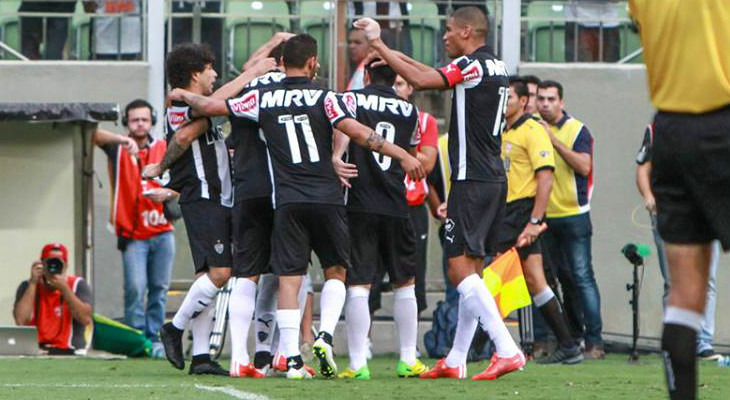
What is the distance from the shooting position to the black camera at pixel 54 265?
1207cm

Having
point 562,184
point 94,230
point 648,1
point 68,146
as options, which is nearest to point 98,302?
point 94,230

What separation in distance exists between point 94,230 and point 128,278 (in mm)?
1313

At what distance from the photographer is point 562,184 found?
12227 mm

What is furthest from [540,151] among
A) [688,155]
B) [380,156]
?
[688,155]

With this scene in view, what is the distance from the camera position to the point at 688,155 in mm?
5121

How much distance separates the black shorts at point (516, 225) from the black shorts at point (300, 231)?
2.74 metres

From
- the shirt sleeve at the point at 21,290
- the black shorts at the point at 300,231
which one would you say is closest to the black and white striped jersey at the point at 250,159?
the black shorts at the point at 300,231

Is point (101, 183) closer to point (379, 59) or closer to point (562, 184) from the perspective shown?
point (562, 184)

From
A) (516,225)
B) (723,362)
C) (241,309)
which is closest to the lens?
(241,309)

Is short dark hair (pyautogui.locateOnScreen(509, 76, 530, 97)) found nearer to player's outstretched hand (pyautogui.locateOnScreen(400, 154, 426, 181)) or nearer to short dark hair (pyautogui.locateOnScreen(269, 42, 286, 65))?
short dark hair (pyautogui.locateOnScreen(269, 42, 286, 65))

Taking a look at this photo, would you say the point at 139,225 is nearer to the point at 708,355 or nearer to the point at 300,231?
the point at 300,231

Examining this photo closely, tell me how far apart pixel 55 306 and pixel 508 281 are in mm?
3518

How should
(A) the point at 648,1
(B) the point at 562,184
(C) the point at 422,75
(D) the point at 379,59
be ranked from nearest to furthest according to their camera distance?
1. (A) the point at 648,1
2. (C) the point at 422,75
3. (D) the point at 379,59
4. (B) the point at 562,184

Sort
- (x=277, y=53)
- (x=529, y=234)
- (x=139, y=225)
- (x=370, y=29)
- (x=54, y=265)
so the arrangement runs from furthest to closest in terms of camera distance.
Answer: (x=139, y=225), (x=54, y=265), (x=529, y=234), (x=277, y=53), (x=370, y=29)
